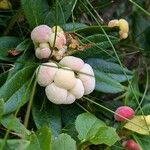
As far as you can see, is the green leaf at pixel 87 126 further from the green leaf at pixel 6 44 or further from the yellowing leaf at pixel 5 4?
the yellowing leaf at pixel 5 4

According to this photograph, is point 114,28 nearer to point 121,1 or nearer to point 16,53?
point 16,53

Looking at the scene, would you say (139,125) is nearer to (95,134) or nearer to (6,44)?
(95,134)

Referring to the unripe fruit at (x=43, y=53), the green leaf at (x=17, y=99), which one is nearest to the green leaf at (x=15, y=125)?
the green leaf at (x=17, y=99)

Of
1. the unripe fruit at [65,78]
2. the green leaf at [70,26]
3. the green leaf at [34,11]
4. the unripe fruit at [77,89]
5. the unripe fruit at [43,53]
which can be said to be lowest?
the unripe fruit at [77,89]

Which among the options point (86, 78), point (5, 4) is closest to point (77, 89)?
point (86, 78)

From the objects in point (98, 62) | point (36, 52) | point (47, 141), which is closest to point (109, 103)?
point (98, 62)

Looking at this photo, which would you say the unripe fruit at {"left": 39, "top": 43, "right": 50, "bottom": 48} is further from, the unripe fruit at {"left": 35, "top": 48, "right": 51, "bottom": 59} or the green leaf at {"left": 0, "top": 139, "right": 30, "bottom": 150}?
the green leaf at {"left": 0, "top": 139, "right": 30, "bottom": 150}
